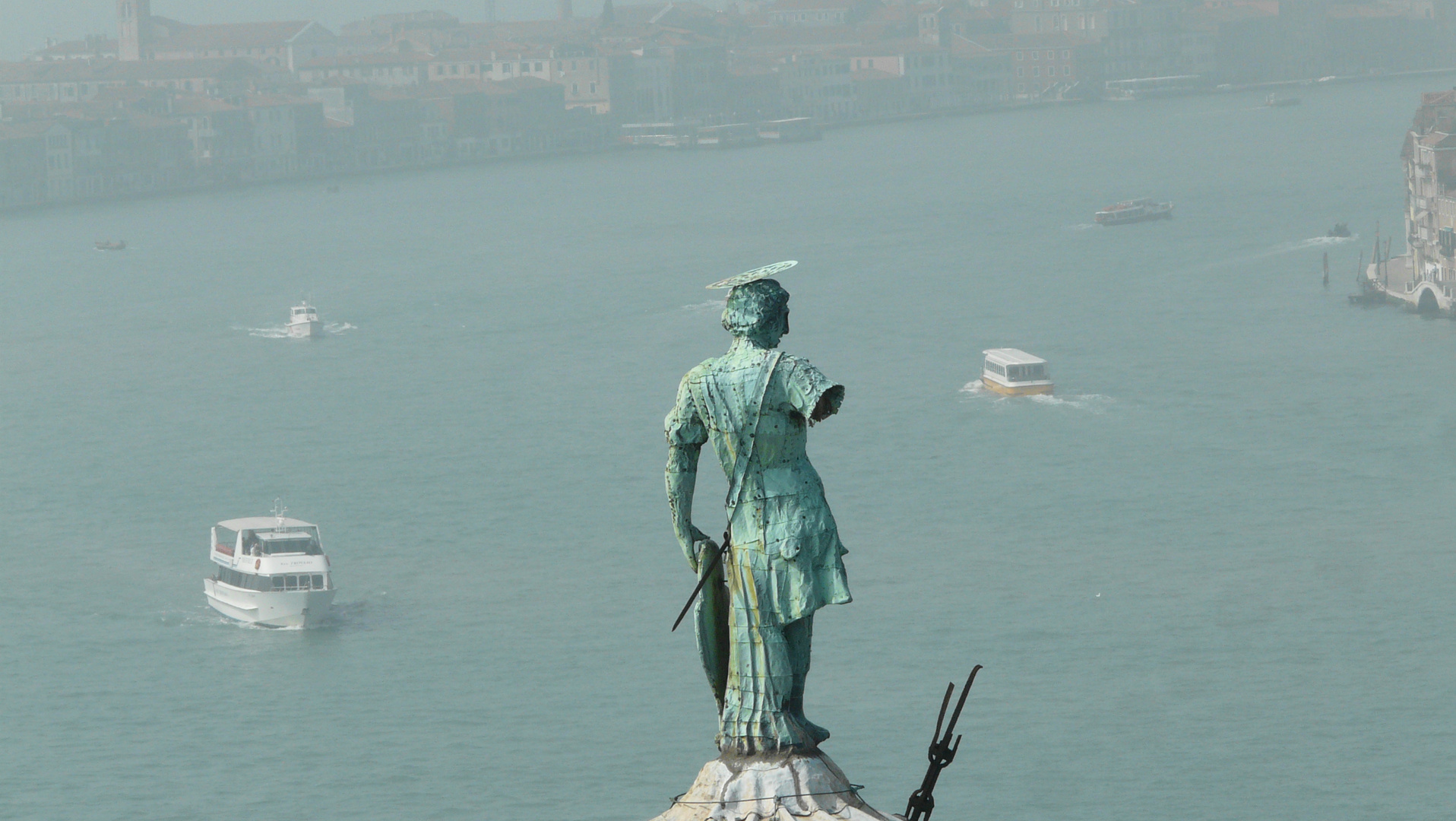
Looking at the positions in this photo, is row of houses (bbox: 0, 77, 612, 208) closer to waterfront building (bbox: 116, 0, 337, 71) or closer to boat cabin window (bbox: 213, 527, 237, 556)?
waterfront building (bbox: 116, 0, 337, 71)

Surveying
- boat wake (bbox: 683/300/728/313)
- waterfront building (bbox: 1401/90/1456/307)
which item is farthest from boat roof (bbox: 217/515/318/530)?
waterfront building (bbox: 1401/90/1456/307)

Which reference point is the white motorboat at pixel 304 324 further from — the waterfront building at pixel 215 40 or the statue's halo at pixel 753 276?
the waterfront building at pixel 215 40

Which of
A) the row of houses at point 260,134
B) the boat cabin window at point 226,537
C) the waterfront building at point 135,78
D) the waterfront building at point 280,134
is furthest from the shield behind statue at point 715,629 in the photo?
the waterfront building at point 135,78

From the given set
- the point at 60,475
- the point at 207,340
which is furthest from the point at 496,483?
the point at 207,340

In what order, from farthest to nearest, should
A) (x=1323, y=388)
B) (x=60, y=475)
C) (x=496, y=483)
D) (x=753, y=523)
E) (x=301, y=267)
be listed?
(x=301, y=267), (x=1323, y=388), (x=60, y=475), (x=496, y=483), (x=753, y=523)

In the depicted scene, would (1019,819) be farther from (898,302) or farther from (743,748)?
(898,302)

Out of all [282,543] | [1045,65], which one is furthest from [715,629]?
[1045,65]

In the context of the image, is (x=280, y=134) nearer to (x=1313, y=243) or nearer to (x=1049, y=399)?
(x=1313, y=243)
